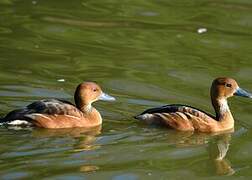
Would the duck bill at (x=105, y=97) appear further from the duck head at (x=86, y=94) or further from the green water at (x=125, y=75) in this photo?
the green water at (x=125, y=75)

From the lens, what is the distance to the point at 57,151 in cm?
967

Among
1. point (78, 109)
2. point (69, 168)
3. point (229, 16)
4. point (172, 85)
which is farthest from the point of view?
point (229, 16)

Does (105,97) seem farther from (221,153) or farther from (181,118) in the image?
(221,153)

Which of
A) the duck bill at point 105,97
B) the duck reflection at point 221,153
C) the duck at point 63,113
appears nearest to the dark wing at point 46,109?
the duck at point 63,113

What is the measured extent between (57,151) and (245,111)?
115 inches

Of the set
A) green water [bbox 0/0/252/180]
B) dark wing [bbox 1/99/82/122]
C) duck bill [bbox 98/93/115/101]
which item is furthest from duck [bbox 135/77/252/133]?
dark wing [bbox 1/99/82/122]

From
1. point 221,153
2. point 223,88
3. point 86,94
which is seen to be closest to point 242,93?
point 223,88

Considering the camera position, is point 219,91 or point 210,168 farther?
point 219,91

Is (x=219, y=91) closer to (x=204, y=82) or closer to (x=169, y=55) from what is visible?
(x=204, y=82)

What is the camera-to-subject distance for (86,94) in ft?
36.3

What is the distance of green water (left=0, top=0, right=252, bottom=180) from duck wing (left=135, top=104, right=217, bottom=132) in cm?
11

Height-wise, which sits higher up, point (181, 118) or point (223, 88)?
point (223, 88)

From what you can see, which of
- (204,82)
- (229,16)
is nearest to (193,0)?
(229,16)

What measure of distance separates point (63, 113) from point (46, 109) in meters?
0.20
